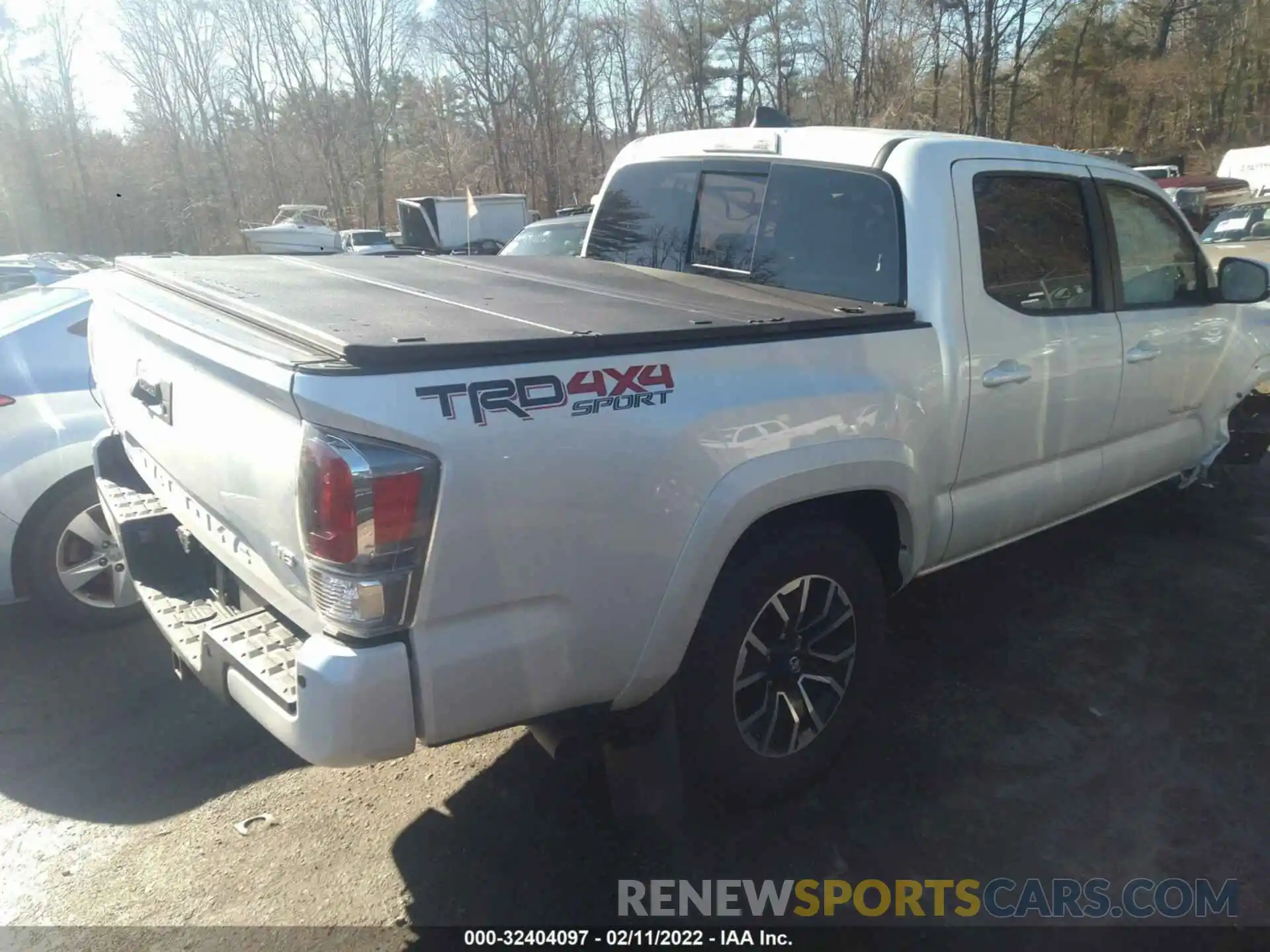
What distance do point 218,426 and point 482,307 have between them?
2.61 feet

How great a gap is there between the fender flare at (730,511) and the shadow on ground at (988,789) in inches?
27.7

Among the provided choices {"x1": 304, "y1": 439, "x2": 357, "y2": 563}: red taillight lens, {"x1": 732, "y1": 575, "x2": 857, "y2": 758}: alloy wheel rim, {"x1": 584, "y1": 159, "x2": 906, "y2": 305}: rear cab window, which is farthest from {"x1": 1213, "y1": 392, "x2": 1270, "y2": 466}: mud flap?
{"x1": 304, "y1": 439, "x2": 357, "y2": 563}: red taillight lens

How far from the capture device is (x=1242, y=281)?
4.30 meters

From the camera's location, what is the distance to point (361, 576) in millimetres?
1881

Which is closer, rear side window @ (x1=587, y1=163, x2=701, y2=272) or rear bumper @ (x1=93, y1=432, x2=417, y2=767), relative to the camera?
rear bumper @ (x1=93, y1=432, x2=417, y2=767)

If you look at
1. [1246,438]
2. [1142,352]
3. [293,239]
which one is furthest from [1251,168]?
[1142,352]

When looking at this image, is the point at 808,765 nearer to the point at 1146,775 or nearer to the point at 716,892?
the point at 716,892

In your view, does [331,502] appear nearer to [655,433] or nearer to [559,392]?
[559,392]

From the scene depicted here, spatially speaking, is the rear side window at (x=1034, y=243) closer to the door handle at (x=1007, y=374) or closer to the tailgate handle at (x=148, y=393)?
the door handle at (x=1007, y=374)

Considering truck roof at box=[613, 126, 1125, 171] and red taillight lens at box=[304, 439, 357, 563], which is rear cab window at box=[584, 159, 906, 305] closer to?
truck roof at box=[613, 126, 1125, 171]

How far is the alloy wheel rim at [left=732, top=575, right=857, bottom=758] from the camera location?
107 inches

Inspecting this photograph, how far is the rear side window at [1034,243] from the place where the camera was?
3250 millimetres

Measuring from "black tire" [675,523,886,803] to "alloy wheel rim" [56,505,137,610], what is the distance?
2.78m

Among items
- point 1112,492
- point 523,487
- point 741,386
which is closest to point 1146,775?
point 1112,492
